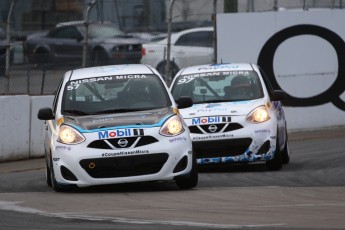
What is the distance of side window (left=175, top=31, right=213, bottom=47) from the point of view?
83.8 ft

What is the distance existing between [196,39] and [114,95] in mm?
12197

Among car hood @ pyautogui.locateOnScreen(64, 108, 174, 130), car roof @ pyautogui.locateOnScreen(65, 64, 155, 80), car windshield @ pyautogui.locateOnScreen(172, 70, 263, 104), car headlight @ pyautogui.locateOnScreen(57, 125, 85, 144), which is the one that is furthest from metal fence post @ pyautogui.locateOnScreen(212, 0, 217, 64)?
car headlight @ pyautogui.locateOnScreen(57, 125, 85, 144)

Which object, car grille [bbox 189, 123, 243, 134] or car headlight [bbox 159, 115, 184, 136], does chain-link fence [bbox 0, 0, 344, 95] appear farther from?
car headlight [bbox 159, 115, 184, 136]

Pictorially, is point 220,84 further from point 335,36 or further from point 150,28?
point 150,28

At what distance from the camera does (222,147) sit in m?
16.0

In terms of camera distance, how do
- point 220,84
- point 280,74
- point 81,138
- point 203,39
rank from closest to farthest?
point 81,138, point 220,84, point 280,74, point 203,39

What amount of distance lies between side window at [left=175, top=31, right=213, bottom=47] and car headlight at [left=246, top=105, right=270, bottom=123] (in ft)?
29.1

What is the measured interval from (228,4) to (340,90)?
2924 mm

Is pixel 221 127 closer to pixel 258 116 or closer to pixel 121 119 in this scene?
pixel 258 116

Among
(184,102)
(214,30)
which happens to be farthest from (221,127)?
(214,30)

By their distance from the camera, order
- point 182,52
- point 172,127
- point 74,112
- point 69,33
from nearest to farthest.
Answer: point 172,127 → point 74,112 → point 182,52 → point 69,33

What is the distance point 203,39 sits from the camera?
85.7 ft

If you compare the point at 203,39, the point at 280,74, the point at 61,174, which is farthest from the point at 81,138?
the point at 203,39

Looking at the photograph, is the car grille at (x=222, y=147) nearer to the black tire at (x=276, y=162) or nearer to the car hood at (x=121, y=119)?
the black tire at (x=276, y=162)
